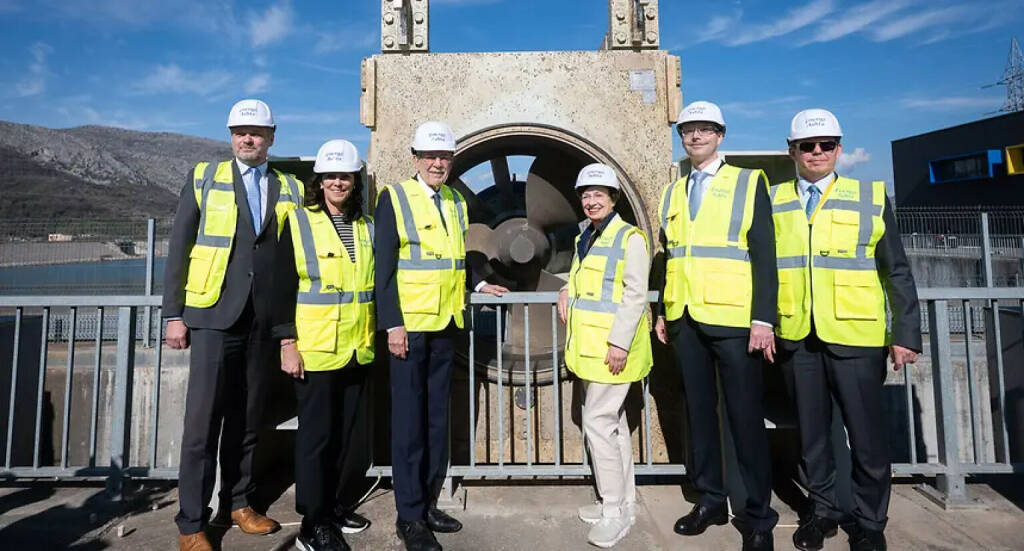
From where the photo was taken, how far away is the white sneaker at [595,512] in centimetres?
265

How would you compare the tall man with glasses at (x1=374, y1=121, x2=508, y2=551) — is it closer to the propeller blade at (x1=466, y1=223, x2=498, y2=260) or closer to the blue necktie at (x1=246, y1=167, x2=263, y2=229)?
the blue necktie at (x1=246, y1=167, x2=263, y2=229)

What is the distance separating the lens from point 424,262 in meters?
2.59

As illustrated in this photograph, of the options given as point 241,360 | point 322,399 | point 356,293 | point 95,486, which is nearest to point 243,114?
point 356,293

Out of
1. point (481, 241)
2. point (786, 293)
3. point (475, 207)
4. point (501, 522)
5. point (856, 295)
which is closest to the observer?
point (856, 295)

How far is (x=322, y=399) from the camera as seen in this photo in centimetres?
242

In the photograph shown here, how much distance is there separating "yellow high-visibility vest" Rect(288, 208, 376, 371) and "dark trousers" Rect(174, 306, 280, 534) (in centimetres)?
33

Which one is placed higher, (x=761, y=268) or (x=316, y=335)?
(x=761, y=268)

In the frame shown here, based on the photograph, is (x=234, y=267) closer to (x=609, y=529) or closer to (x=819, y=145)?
(x=609, y=529)

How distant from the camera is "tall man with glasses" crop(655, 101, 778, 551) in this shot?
2383 millimetres

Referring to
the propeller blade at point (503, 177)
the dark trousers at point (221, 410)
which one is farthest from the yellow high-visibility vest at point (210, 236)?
the propeller blade at point (503, 177)

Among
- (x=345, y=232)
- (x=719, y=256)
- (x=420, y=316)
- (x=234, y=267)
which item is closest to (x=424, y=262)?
(x=420, y=316)

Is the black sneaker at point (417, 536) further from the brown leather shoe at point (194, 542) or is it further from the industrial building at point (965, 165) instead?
the industrial building at point (965, 165)

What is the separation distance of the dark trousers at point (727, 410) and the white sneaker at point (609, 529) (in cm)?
43

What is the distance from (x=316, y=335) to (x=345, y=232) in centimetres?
49
